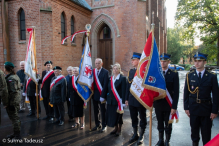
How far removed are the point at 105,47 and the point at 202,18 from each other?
45.2 ft

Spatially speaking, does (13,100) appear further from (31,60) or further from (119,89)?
(119,89)

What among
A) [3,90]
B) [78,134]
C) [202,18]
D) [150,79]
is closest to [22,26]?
[3,90]

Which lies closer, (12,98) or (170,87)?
(170,87)

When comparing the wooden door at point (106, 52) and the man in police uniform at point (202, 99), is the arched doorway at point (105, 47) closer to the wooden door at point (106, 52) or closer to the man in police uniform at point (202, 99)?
the wooden door at point (106, 52)

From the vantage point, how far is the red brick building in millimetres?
11070

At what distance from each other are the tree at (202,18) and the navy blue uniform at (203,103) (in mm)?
20472

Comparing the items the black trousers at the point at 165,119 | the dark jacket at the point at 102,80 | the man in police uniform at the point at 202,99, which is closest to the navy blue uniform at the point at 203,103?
the man in police uniform at the point at 202,99

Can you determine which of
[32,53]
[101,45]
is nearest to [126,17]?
[101,45]

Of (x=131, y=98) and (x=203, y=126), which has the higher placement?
(x=131, y=98)

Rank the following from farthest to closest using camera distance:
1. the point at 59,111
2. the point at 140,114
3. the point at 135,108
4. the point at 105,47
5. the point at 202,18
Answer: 1. the point at 202,18
2. the point at 105,47
3. the point at 59,111
4. the point at 135,108
5. the point at 140,114

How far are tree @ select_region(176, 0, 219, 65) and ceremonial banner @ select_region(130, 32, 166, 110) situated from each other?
2075cm

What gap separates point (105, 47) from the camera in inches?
648

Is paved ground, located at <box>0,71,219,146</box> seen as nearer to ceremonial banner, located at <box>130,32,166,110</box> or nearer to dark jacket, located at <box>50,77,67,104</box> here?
dark jacket, located at <box>50,77,67,104</box>

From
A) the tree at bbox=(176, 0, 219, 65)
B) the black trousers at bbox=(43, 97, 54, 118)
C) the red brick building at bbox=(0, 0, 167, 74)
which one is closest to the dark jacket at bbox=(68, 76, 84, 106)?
the black trousers at bbox=(43, 97, 54, 118)
